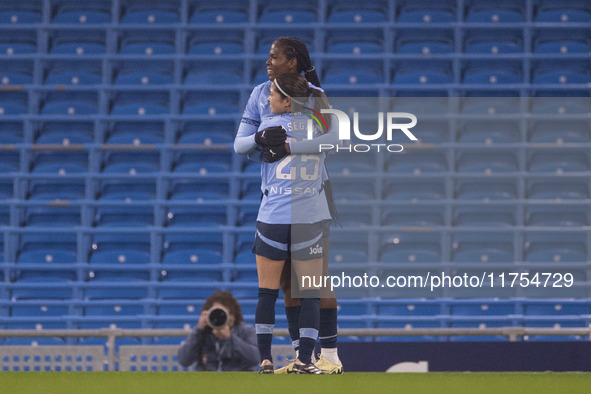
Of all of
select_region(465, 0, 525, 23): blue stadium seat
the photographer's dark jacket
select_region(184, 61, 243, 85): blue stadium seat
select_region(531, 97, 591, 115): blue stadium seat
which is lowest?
the photographer's dark jacket

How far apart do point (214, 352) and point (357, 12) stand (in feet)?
13.8

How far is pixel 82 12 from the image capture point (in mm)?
7555

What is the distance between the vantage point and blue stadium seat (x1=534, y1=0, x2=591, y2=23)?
7180 millimetres

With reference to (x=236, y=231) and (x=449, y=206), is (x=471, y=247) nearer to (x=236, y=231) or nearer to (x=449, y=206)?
(x=449, y=206)

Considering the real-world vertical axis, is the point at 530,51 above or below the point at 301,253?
above

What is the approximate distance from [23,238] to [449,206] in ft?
11.7

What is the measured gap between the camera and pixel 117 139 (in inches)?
278

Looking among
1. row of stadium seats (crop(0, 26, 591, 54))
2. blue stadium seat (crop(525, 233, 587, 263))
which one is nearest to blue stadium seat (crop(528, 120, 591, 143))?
row of stadium seats (crop(0, 26, 591, 54))

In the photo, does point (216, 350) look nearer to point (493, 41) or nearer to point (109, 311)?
point (109, 311)

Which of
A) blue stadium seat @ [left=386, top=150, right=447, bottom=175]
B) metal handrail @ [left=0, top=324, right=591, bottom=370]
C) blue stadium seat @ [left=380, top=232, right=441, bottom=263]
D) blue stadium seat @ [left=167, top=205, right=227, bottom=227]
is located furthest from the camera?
blue stadium seat @ [left=167, top=205, right=227, bottom=227]

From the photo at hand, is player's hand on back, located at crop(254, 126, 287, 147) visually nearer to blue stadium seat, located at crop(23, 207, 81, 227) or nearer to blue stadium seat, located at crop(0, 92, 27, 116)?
blue stadium seat, located at crop(23, 207, 81, 227)

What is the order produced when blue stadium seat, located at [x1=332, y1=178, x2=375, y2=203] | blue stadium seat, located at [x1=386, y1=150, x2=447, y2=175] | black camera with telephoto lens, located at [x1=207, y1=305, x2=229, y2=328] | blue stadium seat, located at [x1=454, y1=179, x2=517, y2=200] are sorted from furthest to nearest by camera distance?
1. blue stadium seat, located at [x1=454, y1=179, x2=517, y2=200]
2. blue stadium seat, located at [x1=386, y1=150, x2=447, y2=175]
3. black camera with telephoto lens, located at [x1=207, y1=305, x2=229, y2=328]
4. blue stadium seat, located at [x1=332, y1=178, x2=375, y2=203]

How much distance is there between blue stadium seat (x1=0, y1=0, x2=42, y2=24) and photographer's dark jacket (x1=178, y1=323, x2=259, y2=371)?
4.65m

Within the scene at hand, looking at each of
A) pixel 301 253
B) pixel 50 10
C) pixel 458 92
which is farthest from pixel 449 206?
pixel 50 10
